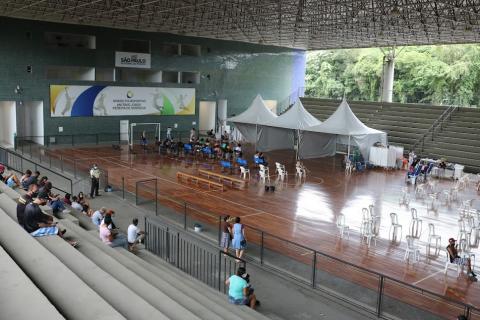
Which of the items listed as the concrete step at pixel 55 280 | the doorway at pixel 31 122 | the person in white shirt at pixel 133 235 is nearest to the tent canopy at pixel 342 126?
the person in white shirt at pixel 133 235

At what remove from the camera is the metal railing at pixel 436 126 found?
101ft

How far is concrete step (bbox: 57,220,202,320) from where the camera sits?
6105mm

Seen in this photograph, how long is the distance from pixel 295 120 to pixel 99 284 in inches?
879

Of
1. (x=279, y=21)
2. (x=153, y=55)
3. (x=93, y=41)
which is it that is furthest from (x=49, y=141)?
(x=279, y=21)

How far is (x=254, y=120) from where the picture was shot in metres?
29.6

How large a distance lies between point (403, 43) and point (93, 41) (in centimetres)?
2286

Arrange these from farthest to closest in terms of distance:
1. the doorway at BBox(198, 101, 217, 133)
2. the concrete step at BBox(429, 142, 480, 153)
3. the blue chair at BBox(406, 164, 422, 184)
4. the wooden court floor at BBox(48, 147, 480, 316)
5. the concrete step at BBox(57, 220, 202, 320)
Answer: the doorway at BBox(198, 101, 217, 133), the concrete step at BBox(429, 142, 480, 153), the blue chair at BBox(406, 164, 422, 184), the wooden court floor at BBox(48, 147, 480, 316), the concrete step at BBox(57, 220, 202, 320)

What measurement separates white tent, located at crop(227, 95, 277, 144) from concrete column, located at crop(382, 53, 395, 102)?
508 inches

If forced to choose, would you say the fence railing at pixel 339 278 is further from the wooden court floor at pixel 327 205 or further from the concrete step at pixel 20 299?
the concrete step at pixel 20 299

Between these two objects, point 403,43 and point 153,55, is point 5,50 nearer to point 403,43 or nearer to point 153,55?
point 153,55

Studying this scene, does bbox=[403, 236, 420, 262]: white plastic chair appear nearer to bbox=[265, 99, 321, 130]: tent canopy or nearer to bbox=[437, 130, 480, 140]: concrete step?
bbox=[265, 99, 321, 130]: tent canopy

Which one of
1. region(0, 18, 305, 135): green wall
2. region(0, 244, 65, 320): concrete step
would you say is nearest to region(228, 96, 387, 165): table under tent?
region(0, 18, 305, 135): green wall

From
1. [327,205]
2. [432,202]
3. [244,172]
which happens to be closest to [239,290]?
[327,205]

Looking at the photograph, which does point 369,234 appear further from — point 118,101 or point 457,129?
point 118,101
